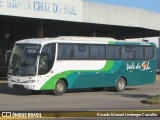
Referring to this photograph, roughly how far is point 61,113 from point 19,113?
0.80 m

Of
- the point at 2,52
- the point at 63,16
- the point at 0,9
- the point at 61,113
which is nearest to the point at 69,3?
the point at 63,16

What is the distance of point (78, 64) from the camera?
85.7 feet

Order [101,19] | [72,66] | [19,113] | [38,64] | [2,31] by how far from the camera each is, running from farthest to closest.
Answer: [2,31] < [101,19] < [72,66] < [38,64] < [19,113]

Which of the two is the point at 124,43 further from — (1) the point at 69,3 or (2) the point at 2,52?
(2) the point at 2,52

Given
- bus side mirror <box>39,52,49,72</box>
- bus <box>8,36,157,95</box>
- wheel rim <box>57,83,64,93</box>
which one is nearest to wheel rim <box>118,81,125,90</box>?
bus <box>8,36,157,95</box>

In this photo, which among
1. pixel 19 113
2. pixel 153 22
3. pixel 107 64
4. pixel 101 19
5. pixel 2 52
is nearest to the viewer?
pixel 19 113

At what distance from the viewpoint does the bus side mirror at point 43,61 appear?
24.3 m

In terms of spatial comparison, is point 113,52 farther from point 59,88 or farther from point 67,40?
point 59,88

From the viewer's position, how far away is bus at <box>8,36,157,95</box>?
24.3 m

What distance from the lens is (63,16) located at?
3331cm

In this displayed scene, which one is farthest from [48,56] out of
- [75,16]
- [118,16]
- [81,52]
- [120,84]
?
[118,16]

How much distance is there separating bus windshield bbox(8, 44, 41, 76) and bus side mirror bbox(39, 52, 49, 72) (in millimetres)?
266

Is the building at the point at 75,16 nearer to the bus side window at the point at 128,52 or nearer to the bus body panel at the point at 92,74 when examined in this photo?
the bus body panel at the point at 92,74

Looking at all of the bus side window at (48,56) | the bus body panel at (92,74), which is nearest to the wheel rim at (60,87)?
the bus body panel at (92,74)
